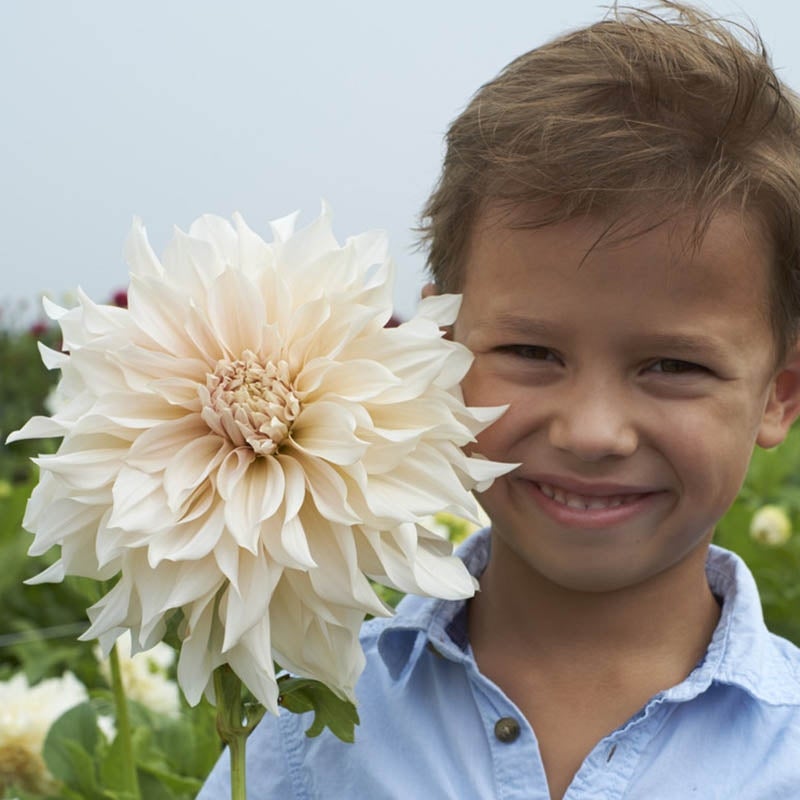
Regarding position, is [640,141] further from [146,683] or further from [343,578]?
[146,683]

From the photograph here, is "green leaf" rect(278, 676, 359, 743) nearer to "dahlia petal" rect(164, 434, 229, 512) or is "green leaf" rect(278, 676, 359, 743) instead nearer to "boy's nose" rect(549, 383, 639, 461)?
"dahlia petal" rect(164, 434, 229, 512)

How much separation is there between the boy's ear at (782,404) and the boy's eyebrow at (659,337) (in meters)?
0.22

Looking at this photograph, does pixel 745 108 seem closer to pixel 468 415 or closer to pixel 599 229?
pixel 599 229

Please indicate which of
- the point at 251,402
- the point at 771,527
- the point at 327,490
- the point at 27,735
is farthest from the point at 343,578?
the point at 771,527

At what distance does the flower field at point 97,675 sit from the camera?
2.24 meters

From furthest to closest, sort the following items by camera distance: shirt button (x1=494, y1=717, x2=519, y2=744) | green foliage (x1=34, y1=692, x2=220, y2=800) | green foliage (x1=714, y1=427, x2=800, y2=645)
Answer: green foliage (x1=714, y1=427, x2=800, y2=645) < green foliage (x1=34, y1=692, x2=220, y2=800) < shirt button (x1=494, y1=717, x2=519, y2=744)

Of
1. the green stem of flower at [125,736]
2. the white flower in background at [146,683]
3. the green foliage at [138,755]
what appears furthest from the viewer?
the white flower in background at [146,683]

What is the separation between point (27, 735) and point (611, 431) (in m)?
1.47

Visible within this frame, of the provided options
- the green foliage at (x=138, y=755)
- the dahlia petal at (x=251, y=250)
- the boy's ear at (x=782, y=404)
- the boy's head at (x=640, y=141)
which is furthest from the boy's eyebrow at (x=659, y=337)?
the green foliage at (x=138, y=755)

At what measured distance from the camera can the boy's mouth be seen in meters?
1.56

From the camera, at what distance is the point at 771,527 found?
3520mm

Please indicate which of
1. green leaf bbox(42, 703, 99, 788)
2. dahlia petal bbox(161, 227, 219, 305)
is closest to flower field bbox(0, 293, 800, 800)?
green leaf bbox(42, 703, 99, 788)

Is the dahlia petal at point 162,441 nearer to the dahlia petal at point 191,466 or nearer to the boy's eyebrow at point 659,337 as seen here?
the dahlia petal at point 191,466

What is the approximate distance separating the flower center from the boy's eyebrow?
1.31ft
